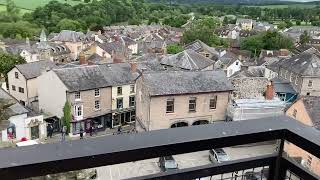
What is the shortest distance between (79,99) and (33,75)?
20.8ft

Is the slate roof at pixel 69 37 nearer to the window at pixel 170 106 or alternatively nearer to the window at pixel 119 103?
the window at pixel 119 103

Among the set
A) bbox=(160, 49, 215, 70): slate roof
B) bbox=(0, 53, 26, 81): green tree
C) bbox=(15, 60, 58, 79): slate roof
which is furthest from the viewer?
bbox=(0, 53, 26, 81): green tree

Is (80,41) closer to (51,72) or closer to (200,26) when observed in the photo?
(200,26)

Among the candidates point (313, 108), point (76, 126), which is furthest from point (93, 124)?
point (313, 108)

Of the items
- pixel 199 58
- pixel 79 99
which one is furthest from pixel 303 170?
pixel 199 58

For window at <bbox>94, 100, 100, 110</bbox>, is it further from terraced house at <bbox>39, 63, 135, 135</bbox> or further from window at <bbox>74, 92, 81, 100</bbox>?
window at <bbox>74, 92, 81, 100</bbox>

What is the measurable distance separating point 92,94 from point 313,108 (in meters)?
13.6

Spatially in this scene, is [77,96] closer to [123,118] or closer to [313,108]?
[123,118]

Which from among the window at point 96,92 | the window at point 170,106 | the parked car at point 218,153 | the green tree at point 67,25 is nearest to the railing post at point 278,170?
the parked car at point 218,153

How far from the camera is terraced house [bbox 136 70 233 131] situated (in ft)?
70.4

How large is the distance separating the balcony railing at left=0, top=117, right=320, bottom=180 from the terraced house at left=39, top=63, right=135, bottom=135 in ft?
75.2

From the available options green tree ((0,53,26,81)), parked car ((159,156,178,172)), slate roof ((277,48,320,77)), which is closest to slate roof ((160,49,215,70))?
slate roof ((277,48,320,77))

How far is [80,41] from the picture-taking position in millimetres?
56938

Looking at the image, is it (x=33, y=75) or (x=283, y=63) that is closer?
(x=33, y=75)
